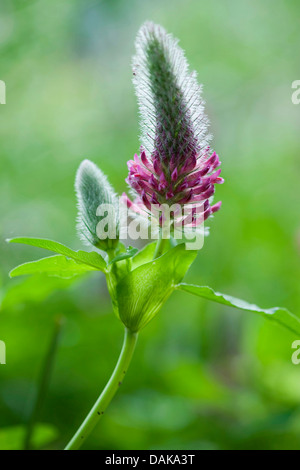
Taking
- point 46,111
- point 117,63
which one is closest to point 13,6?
point 46,111

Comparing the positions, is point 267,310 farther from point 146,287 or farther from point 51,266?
point 51,266

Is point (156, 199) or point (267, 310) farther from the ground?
point (156, 199)

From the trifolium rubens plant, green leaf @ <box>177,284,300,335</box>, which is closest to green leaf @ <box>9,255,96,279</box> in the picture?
the trifolium rubens plant

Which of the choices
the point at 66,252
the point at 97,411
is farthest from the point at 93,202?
the point at 97,411

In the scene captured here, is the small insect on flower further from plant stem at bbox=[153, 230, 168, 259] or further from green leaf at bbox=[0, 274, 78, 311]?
green leaf at bbox=[0, 274, 78, 311]

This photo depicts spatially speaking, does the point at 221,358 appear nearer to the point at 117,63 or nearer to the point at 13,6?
the point at 13,6
